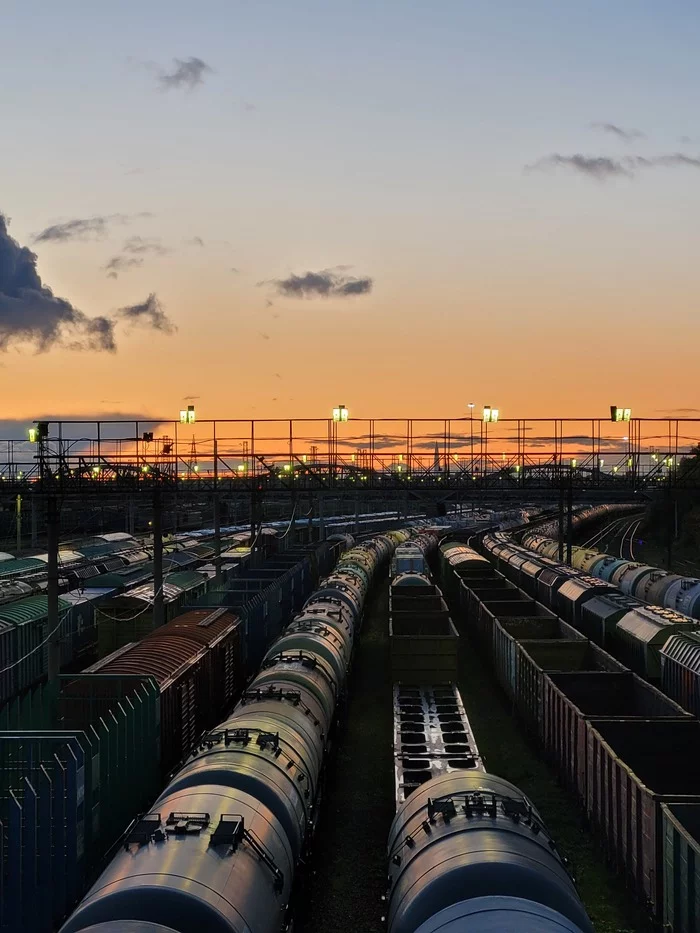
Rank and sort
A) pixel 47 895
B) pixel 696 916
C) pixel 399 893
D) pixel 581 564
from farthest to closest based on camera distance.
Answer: pixel 581 564 → pixel 47 895 → pixel 696 916 → pixel 399 893

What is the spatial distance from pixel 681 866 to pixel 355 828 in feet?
26.5

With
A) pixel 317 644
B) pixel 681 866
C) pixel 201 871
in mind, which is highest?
pixel 201 871

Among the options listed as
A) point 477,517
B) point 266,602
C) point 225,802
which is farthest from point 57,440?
point 477,517

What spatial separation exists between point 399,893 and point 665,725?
8620 millimetres

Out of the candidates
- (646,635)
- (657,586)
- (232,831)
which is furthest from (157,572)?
(657,586)

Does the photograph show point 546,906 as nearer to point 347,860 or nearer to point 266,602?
point 347,860

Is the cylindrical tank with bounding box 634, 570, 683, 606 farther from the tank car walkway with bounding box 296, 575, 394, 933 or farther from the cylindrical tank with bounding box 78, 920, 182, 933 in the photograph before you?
the cylindrical tank with bounding box 78, 920, 182, 933

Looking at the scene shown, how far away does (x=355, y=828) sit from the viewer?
1669 centimetres

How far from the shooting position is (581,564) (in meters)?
50.8

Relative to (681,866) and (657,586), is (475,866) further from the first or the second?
(657,586)

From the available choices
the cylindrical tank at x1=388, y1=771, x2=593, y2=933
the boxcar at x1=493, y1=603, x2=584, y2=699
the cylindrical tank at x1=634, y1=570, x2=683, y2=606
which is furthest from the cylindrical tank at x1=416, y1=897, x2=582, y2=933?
the cylindrical tank at x1=634, y1=570, x2=683, y2=606

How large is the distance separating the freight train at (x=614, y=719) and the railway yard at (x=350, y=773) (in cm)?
7

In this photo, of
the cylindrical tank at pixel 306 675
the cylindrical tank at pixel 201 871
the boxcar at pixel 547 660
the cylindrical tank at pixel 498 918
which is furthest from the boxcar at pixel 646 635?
the cylindrical tank at pixel 498 918

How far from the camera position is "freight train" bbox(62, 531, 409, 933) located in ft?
26.7
